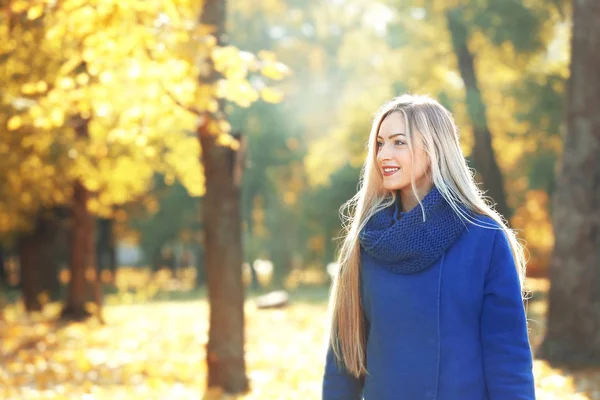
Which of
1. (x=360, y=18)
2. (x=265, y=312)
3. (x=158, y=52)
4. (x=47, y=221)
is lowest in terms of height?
(x=265, y=312)

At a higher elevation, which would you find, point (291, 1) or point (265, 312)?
point (291, 1)

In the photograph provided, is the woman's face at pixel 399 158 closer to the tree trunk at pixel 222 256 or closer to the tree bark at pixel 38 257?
the tree trunk at pixel 222 256

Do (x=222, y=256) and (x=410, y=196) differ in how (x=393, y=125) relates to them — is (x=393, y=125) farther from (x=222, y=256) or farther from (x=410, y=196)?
(x=222, y=256)

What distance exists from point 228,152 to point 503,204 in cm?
1369

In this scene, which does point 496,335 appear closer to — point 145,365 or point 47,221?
point 145,365

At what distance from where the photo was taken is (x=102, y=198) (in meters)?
20.6

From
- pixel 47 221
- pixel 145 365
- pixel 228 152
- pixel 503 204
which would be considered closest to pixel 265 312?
pixel 503 204

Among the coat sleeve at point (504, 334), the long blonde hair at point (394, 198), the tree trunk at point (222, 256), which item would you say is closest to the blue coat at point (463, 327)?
the coat sleeve at point (504, 334)

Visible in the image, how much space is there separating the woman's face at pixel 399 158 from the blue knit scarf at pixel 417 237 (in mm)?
107

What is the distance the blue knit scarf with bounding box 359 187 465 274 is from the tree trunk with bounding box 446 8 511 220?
56.1 feet

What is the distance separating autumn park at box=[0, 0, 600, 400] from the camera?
28.0 ft

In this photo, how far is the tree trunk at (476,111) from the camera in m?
20.0

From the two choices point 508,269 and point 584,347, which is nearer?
point 508,269

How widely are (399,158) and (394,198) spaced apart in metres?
0.19
